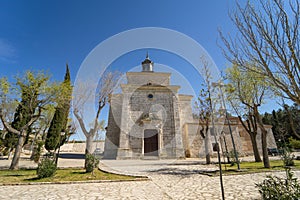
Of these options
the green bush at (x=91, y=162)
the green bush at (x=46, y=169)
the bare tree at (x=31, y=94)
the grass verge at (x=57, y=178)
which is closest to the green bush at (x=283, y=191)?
the grass verge at (x=57, y=178)

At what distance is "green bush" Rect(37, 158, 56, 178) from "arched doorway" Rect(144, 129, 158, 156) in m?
9.54

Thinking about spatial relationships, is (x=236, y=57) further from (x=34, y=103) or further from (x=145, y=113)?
(x=145, y=113)

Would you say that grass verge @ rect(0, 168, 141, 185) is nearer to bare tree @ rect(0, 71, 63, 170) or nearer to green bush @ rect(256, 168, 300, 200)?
bare tree @ rect(0, 71, 63, 170)

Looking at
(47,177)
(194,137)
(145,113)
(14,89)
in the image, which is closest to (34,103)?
(14,89)

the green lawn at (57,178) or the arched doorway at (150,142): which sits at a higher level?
the arched doorway at (150,142)

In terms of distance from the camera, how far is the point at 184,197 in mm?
3805

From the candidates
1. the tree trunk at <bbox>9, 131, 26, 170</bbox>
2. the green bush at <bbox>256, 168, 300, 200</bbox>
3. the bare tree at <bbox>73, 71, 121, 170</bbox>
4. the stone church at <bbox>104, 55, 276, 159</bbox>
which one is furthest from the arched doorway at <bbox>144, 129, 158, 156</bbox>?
the green bush at <bbox>256, 168, 300, 200</bbox>

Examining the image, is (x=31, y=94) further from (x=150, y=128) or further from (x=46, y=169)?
(x=150, y=128)

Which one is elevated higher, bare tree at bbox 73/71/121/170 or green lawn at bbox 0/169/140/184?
bare tree at bbox 73/71/121/170

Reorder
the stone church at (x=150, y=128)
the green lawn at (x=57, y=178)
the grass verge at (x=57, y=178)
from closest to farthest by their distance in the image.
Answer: the grass verge at (x=57, y=178) < the green lawn at (x=57, y=178) < the stone church at (x=150, y=128)

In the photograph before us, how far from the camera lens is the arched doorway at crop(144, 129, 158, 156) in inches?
599

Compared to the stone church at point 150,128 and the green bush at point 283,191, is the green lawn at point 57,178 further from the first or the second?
the stone church at point 150,128

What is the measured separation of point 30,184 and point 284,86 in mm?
7725

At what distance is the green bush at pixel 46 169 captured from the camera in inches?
247
